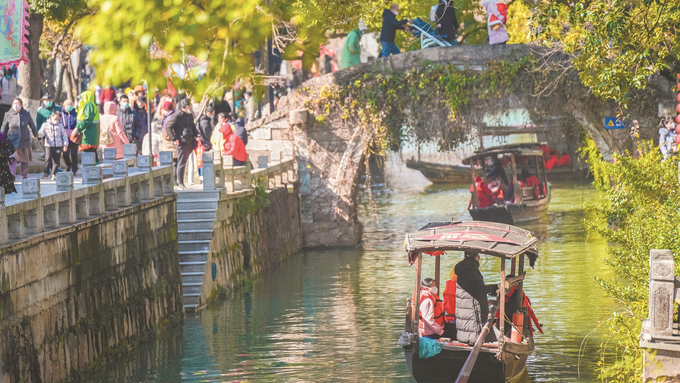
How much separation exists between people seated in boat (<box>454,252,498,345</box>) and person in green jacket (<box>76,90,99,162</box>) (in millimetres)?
8939

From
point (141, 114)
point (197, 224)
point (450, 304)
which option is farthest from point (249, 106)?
point (450, 304)

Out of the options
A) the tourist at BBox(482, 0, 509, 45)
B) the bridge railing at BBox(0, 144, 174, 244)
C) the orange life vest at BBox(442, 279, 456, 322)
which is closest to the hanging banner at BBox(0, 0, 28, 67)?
the bridge railing at BBox(0, 144, 174, 244)

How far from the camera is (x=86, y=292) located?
14.6m

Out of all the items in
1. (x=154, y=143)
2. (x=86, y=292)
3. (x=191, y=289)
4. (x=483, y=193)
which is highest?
(x=154, y=143)

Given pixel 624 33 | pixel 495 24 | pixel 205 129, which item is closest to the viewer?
pixel 624 33

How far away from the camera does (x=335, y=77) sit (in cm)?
2573

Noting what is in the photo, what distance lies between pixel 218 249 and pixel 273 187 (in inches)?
196

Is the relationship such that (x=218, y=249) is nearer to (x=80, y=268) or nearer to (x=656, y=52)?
(x=80, y=268)

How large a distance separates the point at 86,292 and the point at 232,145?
25.5 feet

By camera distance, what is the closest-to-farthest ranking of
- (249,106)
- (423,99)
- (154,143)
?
(423,99), (154,143), (249,106)

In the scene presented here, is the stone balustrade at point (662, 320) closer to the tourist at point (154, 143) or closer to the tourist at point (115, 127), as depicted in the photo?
the tourist at point (154, 143)

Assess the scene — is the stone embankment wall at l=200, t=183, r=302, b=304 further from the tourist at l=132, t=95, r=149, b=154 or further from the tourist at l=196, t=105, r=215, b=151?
the tourist at l=132, t=95, r=149, b=154

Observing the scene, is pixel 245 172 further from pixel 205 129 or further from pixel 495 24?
pixel 495 24

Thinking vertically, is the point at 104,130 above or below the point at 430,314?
above
